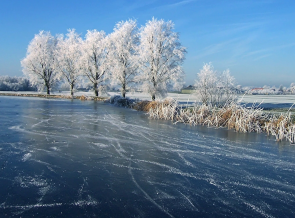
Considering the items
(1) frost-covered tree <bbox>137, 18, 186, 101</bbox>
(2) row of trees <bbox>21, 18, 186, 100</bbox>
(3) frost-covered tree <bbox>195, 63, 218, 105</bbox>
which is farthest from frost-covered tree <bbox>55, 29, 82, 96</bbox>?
(3) frost-covered tree <bbox>195, 63, 218, 105</bbox>

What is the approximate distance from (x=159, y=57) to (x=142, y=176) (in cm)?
2303

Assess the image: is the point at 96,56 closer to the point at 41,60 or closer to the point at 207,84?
the point at 41,60

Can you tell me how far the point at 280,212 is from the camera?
4.69 metres

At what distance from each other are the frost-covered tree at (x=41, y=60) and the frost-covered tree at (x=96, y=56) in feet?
25.6

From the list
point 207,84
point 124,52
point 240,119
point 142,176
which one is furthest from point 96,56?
point 142,176

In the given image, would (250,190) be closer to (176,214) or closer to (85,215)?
(176,214)

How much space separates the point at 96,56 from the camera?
35906 mm

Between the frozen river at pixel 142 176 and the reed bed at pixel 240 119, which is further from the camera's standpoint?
the reed bed at pixel 240 119

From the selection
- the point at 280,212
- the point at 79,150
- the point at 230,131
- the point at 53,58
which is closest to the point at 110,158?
the point at 79,150

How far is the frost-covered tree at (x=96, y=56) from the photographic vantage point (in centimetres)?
3500

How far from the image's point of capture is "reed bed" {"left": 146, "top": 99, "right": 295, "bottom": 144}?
11.8m

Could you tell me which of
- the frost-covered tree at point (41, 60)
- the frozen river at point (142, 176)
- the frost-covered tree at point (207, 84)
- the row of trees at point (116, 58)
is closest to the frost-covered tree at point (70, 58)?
the row of trees at point (116, 58)


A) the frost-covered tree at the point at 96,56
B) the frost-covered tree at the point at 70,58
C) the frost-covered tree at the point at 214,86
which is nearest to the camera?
the frost-covered tree at the point at 214,86

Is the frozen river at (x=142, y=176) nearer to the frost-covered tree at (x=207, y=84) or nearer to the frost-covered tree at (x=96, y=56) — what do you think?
the frost-covered tree at (x=207, y=84)
